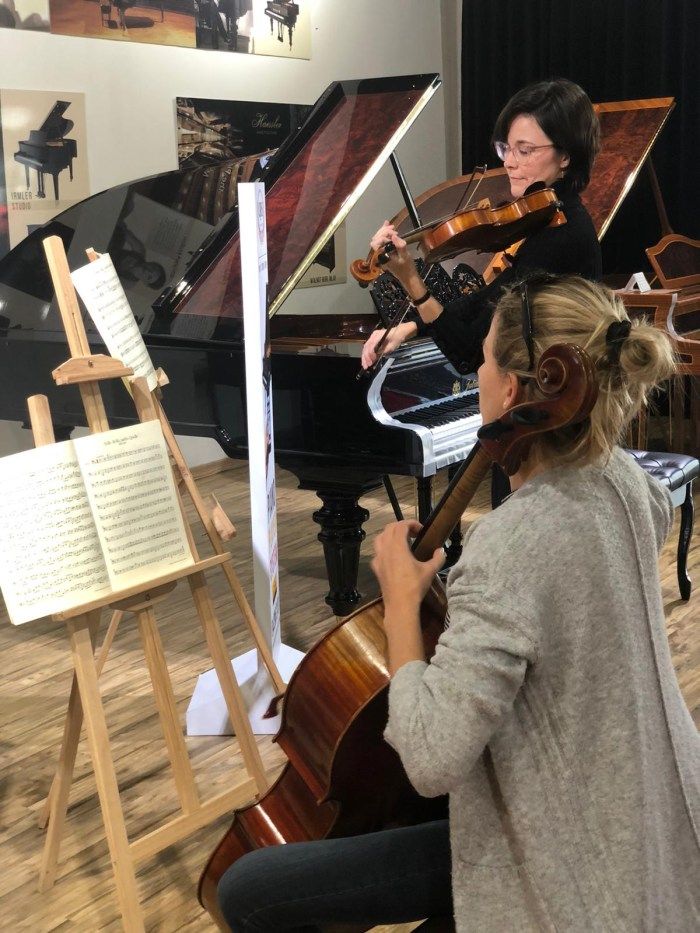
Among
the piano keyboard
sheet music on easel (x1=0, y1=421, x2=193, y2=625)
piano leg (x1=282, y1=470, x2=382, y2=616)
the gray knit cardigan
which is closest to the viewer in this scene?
the gray knit cardigan

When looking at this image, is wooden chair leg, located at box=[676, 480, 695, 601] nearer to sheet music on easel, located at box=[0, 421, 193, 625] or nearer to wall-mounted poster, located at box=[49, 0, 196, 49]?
sheet music on easel, located at box=[0, 421, 193, 625]

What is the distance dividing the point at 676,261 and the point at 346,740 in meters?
4.62

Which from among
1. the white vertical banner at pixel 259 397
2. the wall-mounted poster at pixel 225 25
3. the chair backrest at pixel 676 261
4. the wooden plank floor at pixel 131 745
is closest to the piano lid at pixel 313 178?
the white vertical banner at pixel 259 397

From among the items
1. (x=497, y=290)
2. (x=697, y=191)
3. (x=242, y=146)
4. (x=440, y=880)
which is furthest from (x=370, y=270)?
(x=697, y=191)

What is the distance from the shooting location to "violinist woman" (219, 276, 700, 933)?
45.4 inches

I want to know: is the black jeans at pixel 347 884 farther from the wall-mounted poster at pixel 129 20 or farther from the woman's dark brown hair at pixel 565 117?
the wall-mounted poster at pixel 129 20

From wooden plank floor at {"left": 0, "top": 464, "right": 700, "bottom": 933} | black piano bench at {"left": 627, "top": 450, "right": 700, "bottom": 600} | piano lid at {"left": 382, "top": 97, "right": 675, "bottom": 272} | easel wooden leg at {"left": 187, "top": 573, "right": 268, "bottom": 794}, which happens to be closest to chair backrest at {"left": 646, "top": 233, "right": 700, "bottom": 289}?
piano lid at {"left": 382, "top": 97, "right": 675, "bottom": 272}

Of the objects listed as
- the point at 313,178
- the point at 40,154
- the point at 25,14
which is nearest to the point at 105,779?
the point at 313,178

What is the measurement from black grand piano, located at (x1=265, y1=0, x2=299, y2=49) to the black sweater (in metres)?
3.98

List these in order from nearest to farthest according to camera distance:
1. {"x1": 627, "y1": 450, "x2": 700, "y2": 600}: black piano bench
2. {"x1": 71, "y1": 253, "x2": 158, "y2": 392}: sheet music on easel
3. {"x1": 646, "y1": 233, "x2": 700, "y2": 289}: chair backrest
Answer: {"x1": 71, "y1": 253, "x2": 158, "y2": 392}: sheet music on easel → {"x1": 627, "y1": 450, "x2": 700, "y2": 600}: black piano bench → {"x1": 646, "y1": 233, "x2": 700, "y2": 289}: chair backrest

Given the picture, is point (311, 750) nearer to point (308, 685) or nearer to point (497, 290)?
point (308, 685)

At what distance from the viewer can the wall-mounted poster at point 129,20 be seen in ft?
16.5

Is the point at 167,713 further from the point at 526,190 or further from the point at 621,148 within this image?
the point at 621,148

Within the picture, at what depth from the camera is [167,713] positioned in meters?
2.16
